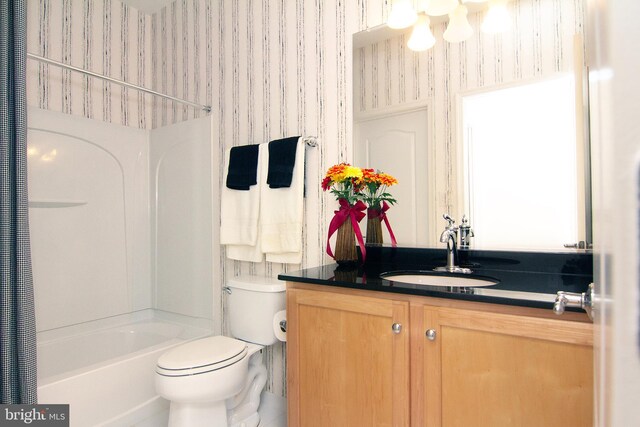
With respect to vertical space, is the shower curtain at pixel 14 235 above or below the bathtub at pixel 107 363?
above

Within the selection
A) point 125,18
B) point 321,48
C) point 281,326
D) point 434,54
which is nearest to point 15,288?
point 281,326

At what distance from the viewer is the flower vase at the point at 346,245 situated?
163 cm

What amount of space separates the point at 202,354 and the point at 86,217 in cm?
144

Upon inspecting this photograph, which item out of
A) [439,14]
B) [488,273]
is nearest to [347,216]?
[488,273]

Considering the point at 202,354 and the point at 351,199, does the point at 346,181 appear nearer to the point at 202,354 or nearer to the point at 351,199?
the point at 351,199

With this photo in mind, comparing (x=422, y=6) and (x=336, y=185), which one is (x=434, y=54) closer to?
(x=422, y=6)

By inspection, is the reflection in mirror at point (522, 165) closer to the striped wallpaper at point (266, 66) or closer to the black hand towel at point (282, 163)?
the striped wallpaper at point (266, 66)

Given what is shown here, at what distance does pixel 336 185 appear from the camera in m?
1.81

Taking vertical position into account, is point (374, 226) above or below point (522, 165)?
below

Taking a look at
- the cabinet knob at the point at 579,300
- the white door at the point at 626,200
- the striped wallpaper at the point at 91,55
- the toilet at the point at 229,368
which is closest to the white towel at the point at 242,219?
the toilet at the point at 229,368

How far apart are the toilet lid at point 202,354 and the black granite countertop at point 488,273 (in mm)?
493

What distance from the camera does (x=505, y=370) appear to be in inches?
38.3

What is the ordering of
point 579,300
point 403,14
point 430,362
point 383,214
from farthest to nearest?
point 383,214 → point 403,14 → point 430,362 → point 579,300

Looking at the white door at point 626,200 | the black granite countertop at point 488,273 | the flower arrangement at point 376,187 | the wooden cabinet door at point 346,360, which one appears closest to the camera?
the white door at point 626,200
